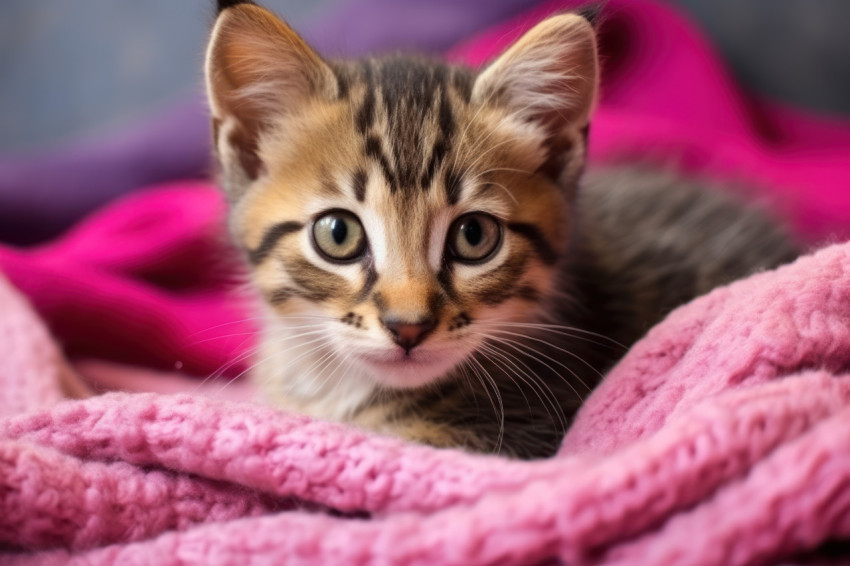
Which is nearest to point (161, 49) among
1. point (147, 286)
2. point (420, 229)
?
point (147, 286)

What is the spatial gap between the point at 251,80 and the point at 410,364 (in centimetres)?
56

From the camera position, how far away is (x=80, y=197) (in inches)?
92.4

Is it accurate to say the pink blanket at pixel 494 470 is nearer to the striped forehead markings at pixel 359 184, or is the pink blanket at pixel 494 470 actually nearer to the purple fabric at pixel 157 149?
the striped forehead markings at pixel 359 184

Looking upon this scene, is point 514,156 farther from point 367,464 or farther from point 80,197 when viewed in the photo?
point 80,197

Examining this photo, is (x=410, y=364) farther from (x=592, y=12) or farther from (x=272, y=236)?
(x=592, y=12)

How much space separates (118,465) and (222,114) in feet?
2.08

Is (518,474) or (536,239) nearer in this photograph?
(518,474)

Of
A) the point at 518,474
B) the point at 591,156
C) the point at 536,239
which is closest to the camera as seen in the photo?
the point at 518,474

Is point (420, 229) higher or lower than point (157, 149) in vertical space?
higher

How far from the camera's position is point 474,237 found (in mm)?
1211

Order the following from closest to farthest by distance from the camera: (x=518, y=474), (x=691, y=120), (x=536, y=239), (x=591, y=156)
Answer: (x=518, y=474) → (x=536, y=239) → (x=591, y=156) → (x=691, y=120)

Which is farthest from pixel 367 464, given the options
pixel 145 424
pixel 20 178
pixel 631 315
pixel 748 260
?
pixel 20 178

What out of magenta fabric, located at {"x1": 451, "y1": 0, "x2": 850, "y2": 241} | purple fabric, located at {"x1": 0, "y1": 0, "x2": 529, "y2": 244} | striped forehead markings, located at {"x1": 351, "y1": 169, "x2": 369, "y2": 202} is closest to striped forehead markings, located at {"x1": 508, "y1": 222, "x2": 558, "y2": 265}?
striped forehead markings, located at {"x1": 351, "y1": 169, "x2": 369, "y2": 202}

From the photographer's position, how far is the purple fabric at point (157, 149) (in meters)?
2.22
